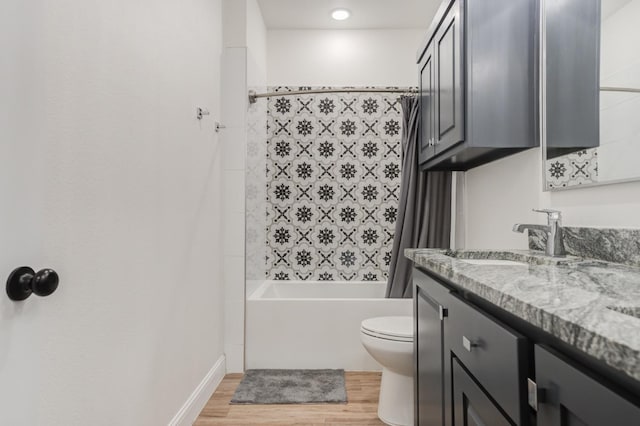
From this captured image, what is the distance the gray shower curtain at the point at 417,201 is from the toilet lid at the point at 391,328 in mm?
567

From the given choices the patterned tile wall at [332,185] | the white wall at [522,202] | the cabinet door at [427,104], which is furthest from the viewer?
the patterned tile wall at [332,185]

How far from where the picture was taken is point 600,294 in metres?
0.74

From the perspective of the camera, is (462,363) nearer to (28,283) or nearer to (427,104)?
(28,283)

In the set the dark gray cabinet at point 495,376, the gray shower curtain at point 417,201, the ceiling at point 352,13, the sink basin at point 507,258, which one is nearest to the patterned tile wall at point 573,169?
the sink basin at point 507,258

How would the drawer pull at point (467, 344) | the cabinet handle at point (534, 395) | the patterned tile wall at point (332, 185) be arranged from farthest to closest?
the patterned tile wall at point (332, 185) < the drawer pull at point (467, 344) < the cabinet handle at point (534, 395)

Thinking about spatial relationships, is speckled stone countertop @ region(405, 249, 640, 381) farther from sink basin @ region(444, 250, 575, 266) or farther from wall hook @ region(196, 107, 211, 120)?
wall hook @ region(196, 107, 211, 120)

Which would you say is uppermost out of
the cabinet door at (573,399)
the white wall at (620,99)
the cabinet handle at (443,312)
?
the white wall at (620,99)

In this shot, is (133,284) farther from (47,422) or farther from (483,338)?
(483,338)

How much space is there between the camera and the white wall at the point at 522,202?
1249 mm

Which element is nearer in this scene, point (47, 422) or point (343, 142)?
point (47, 422)

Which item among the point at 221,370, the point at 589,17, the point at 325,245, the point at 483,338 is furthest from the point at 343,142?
the point at 483,338

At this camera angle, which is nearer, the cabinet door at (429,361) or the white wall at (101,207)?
the white wall at (101,207)

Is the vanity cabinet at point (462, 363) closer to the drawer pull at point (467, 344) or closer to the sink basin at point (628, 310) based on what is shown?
the drawer pull at point (467, 344)

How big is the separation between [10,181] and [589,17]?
1.70m
